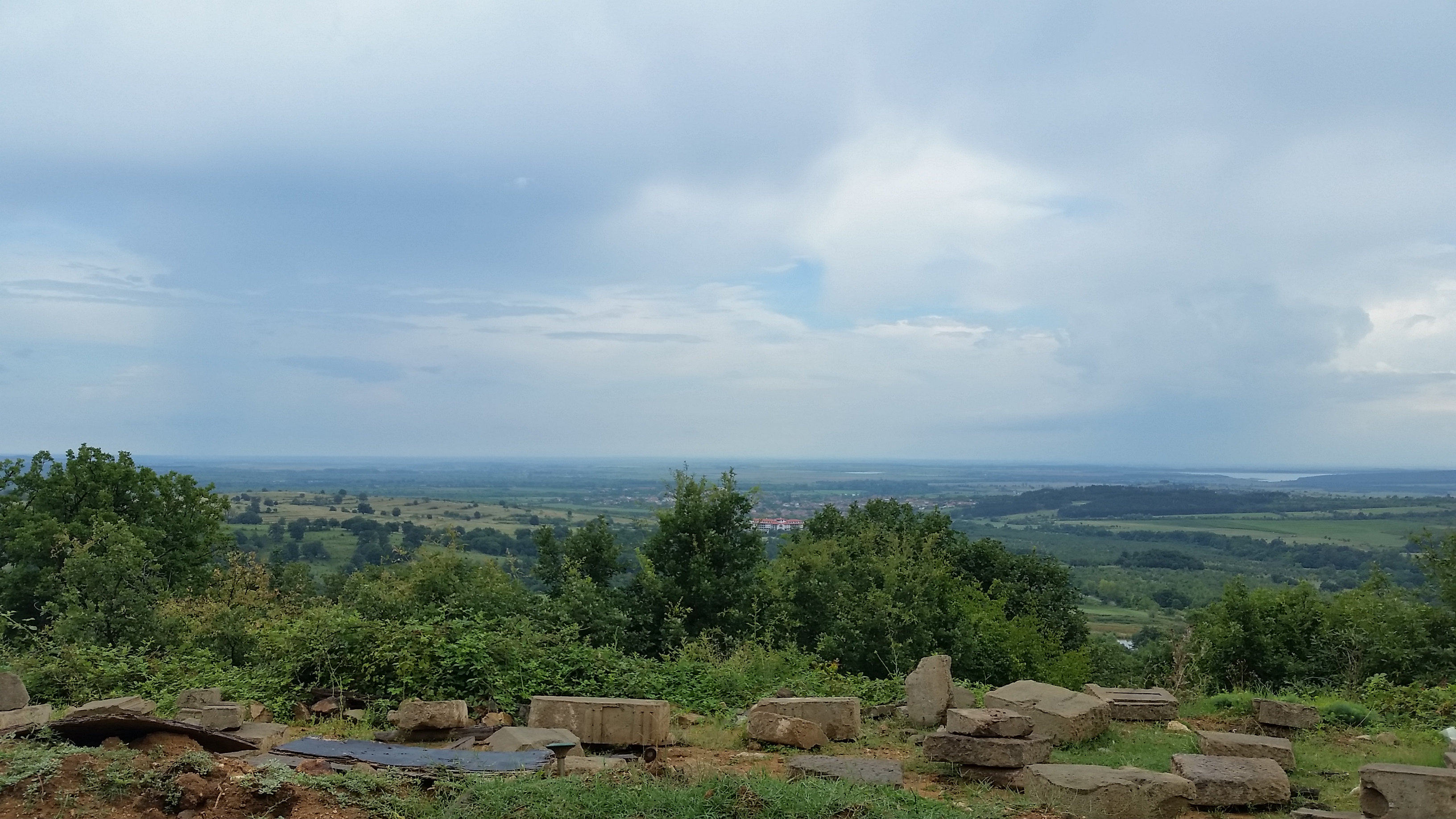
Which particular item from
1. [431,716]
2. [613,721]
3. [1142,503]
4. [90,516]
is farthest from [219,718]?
[1142,503]

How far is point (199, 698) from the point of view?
10180mm

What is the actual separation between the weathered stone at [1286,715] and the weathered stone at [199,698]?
1347 centimetres

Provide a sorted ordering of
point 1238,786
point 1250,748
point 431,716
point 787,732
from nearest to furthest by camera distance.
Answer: point 1238,786 < point 1250,748 < point 431,716 < point 787,732

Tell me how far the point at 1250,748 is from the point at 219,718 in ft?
36.3

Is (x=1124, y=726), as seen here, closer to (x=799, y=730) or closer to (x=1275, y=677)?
(x=799, y=730)

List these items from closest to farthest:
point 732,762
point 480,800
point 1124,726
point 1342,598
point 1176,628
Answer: point 480,800 → point 732,762 → point 1124,726 → point 1342,598 → point 1176,628

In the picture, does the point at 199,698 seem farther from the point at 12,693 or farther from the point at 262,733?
the point at 262,733

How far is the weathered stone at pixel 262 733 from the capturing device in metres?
7.94

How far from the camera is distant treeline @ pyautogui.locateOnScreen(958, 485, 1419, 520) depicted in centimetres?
11481

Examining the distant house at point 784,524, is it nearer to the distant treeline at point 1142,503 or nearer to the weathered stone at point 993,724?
the weathered stone at point 993,724

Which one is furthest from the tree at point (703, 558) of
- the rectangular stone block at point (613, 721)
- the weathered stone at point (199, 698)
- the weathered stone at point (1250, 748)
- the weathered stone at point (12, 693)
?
the weathered stone at point (1250, 748)

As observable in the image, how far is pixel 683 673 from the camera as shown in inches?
468

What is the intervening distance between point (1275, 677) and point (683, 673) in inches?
566

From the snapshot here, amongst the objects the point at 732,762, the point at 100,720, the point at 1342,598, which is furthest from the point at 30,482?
the point at 1342,598
